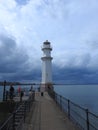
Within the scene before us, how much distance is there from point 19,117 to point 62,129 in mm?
2128

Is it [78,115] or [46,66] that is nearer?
[78,115]

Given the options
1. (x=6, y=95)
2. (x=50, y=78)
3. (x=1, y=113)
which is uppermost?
(x=50, y=78)

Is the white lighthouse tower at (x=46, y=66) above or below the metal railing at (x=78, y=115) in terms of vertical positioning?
above

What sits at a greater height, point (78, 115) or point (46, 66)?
point (46, 66)

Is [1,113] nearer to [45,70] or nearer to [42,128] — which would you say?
[42,128]

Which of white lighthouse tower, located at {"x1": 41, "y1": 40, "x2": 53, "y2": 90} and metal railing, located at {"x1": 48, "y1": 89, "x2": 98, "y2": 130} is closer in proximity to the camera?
metal railing, located at {"x1": 48, "y1": 89, "x2": 98, "y2": 130}

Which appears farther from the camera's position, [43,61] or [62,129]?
[43,61]

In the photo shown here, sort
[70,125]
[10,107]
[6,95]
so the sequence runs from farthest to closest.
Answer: [6,95], [10,107], [70,125]

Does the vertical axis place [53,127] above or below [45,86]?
below

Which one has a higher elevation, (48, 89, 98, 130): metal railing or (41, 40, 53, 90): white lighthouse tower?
(41, 40, 53, 90): white lighthouse tower

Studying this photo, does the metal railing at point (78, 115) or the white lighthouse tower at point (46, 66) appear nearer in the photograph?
the metal railing at point (78, 115)

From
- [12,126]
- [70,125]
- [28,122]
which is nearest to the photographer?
[12,126]

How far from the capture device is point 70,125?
10.1 meters

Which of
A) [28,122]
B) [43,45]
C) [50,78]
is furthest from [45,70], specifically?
[28,122]
